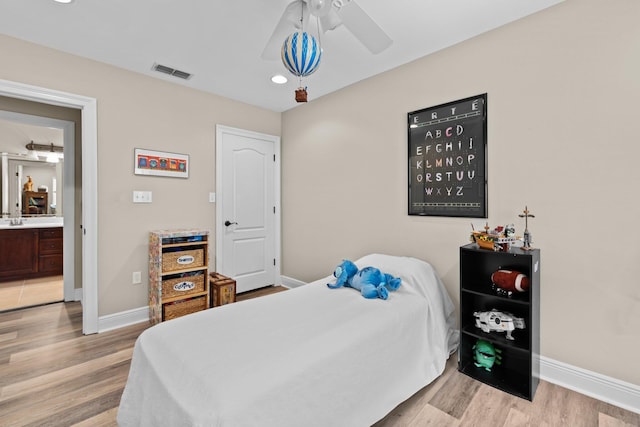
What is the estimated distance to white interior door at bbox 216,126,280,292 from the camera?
3.63m

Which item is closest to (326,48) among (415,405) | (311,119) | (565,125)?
(311,119)

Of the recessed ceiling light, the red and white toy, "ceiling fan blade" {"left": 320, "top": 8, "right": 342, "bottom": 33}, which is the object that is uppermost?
the recessed ceiling light

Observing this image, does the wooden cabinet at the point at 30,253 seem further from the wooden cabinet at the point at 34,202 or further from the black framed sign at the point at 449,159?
the black framed sign at the point at 449,159

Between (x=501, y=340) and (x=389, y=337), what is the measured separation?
86 cm

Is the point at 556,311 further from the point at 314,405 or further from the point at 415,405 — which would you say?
the point at 314,405

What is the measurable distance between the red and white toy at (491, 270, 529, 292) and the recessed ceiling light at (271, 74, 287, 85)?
2.58 m

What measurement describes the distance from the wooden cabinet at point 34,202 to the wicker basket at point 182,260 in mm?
3925

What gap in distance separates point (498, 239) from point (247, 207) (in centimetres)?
287

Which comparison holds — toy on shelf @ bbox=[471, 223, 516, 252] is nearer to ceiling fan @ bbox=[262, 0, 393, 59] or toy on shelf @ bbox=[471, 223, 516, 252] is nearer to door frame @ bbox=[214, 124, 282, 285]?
ceiling fan @ bbox=[262, 0, 393, 59]

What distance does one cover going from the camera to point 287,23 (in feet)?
5.47

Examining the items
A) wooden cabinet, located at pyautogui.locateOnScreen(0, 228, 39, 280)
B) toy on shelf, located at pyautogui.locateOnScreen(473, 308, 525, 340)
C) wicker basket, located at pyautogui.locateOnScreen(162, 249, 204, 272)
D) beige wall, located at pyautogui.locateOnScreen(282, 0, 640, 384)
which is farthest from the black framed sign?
wooden cabinet, located at pyautogui.locateOnScreen(0, 228, 39, 280)

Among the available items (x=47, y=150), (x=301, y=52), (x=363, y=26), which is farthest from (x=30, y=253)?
(x=363, y=26)

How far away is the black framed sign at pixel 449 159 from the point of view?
231 centimetres

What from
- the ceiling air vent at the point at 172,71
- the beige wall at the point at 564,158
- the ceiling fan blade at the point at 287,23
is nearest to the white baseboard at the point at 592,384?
the beige wall at the point at 564,158
